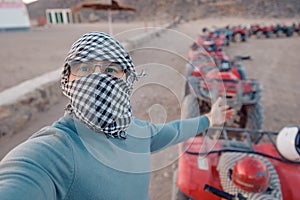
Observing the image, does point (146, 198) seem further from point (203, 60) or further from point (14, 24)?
Answer: point (14, 24)

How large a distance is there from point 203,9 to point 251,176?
152 ft

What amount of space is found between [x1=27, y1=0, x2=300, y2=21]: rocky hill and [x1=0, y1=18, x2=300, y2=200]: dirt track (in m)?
31.9

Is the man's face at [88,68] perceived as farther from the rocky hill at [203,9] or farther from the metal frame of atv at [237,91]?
the rocky hill at [203,9]

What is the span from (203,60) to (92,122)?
10.3 ft

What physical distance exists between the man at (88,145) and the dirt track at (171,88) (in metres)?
0.19

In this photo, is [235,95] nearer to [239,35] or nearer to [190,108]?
[190,108]

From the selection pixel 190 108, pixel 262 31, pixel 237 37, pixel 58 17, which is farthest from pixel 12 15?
pixel 58 17

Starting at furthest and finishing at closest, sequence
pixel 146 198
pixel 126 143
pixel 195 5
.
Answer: pixel 195 5 < pixel 146 198 < pixel 126 143

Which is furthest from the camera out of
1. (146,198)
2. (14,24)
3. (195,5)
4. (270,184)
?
(195,5)

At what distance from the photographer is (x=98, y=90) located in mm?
844

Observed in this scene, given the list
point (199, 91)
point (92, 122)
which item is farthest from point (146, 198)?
point (199, 91)

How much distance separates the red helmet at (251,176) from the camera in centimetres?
144

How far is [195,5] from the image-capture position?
150 ft

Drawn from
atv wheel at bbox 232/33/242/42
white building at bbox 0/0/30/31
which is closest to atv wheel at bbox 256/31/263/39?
atv wheel at bbox 232/33/242/42
